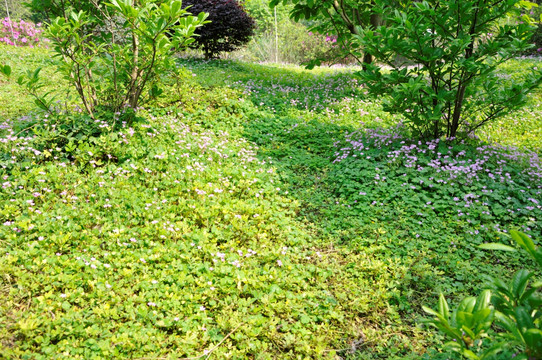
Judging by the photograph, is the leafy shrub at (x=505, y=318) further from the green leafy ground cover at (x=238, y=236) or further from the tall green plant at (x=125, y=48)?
the tall green plant at (x=125, y=48)

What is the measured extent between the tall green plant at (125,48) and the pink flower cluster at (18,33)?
9.52m

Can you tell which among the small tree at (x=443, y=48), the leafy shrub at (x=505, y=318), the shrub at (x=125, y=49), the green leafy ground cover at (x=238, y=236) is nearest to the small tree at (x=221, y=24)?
the shrub at (x=125, y=49)

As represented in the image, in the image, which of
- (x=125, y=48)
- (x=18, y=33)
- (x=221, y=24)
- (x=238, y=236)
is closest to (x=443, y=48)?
(x=238, y=236)

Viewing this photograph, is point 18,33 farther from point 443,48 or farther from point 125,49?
point 443,48

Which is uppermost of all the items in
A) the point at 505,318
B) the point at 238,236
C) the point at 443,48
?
the point at 443,48

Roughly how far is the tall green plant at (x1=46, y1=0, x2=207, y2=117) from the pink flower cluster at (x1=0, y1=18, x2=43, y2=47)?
9522mm

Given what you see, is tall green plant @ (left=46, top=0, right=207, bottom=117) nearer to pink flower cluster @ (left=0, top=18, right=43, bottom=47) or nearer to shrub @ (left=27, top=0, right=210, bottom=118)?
shrub @ (left=27, top=0, right=210, bottom=118)

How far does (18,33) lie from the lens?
12.3 metres

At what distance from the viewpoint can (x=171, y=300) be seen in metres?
2.70

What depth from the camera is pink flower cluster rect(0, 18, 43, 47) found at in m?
11.9

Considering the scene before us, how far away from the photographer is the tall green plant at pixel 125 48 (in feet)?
11.9

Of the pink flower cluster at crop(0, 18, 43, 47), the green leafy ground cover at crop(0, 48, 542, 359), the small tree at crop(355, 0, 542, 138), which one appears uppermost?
the pink flower cluster at crop(0, 18, 43, 47)

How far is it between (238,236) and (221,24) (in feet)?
31.3

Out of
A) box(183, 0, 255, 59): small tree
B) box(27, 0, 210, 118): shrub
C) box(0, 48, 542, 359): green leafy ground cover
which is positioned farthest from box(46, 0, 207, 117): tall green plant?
box(183, 0, 255, 59): small tree
